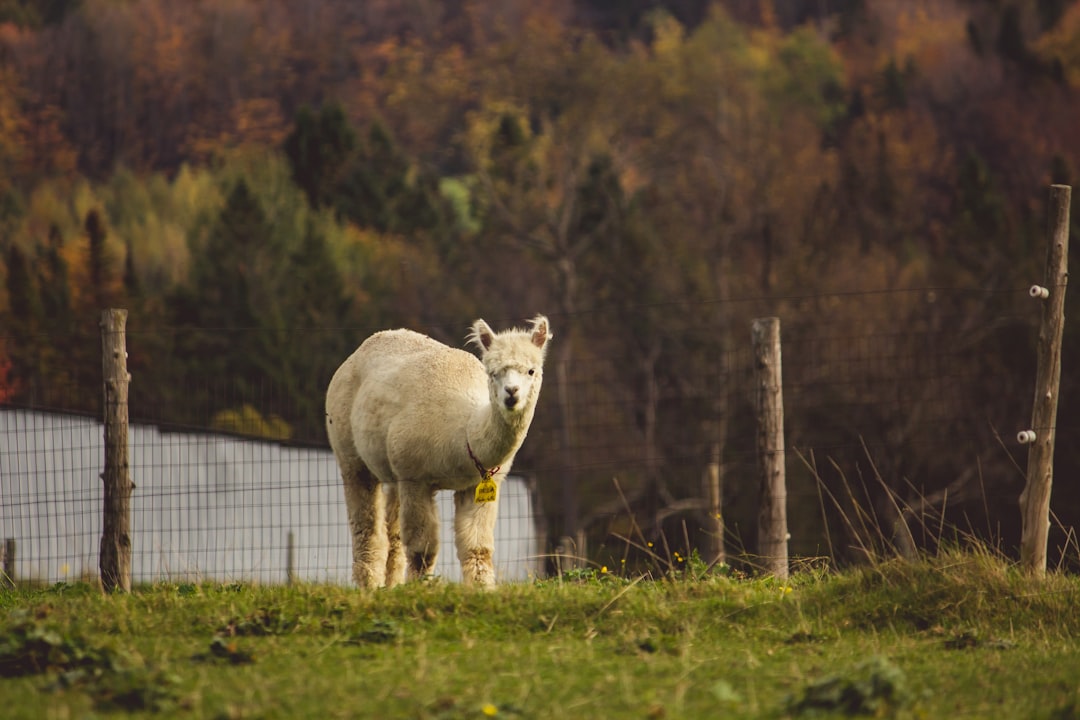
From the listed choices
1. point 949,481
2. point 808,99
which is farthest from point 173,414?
point 808,99

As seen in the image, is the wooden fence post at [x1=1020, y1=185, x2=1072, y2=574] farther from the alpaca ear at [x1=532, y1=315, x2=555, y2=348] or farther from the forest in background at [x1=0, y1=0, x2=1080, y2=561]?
the forest in background at [x1=0, y1=0, x2=1080, y2=561]

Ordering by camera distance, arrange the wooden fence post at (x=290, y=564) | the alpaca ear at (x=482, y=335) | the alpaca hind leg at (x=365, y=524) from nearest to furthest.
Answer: the alpaca ear at (x=482, y=335) → the wooden fence post at (x=290, y=564) → the alpaca hind leg at (x=365, y=524)

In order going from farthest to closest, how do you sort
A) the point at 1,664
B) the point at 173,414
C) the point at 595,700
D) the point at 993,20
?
1. the point at 993,20
2. the point at 173,414
3. the point at 1,664
4. the point at 595,700

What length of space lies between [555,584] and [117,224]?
43279 mm

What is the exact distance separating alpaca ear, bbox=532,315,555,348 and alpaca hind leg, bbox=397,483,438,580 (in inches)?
43.9

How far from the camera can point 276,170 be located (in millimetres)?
48531

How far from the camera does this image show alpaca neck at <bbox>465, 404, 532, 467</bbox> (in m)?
7.71

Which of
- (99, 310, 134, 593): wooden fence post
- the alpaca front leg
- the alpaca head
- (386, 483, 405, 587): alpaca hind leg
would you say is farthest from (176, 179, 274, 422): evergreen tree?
the alpaca head

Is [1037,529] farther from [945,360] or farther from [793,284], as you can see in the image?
[793,284]

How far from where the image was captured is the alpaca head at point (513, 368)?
24.6 ft

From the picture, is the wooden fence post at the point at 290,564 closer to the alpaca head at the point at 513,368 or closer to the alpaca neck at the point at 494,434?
the alpaca neck at the point at 494,434

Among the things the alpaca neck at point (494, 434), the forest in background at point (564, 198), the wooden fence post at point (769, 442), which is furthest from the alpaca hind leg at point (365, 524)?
the forest in background at point (564, 198)

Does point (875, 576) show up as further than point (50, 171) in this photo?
No

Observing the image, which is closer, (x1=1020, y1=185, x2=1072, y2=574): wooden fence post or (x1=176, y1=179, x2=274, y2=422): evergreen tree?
(x1=1020, y1=185, x2=1072, y2=574): wooden fence post
